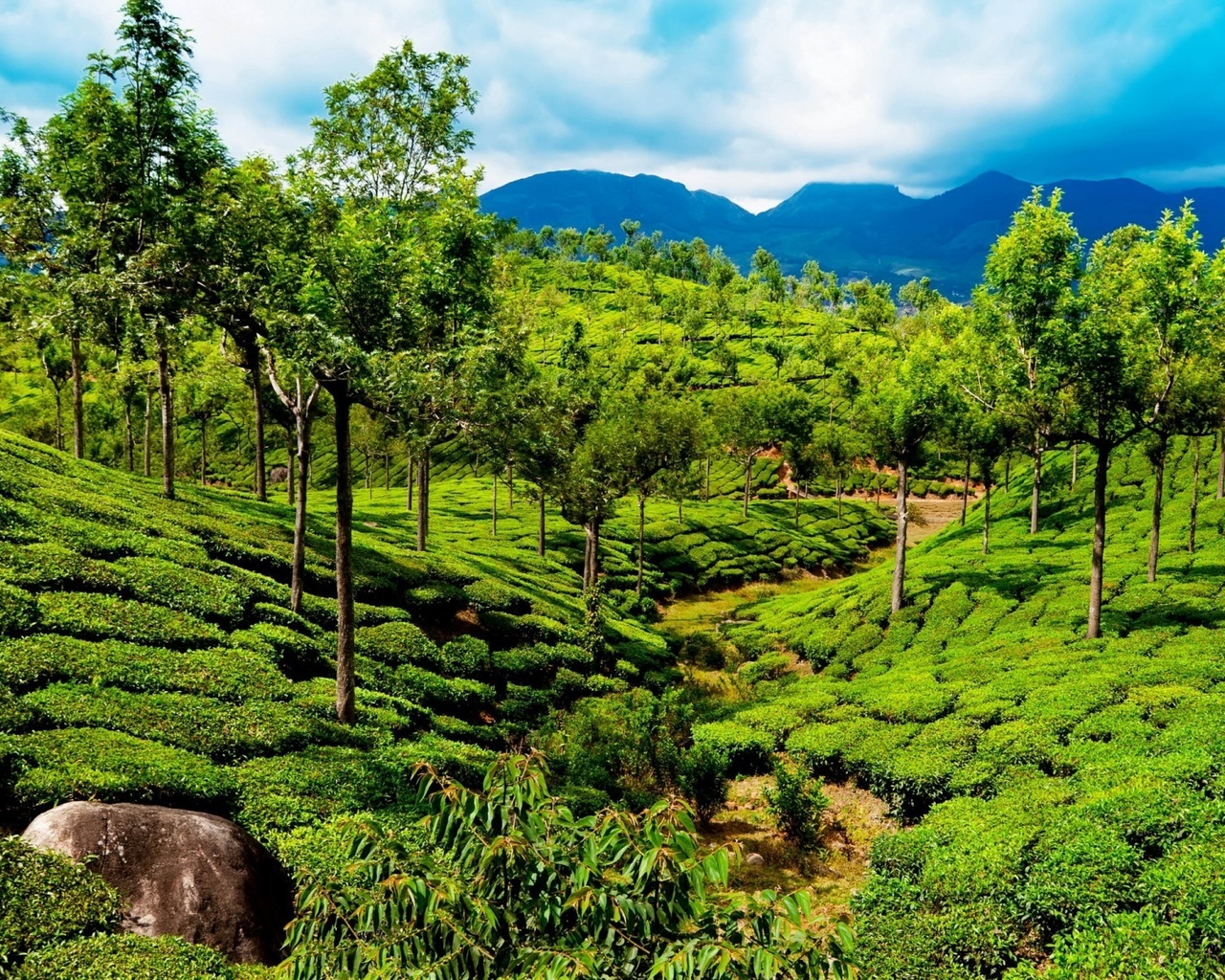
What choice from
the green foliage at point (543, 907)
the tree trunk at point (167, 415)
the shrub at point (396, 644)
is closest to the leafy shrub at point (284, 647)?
the shrub at point (396, 644)

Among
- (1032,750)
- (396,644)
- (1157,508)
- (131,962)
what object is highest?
(1157,508)

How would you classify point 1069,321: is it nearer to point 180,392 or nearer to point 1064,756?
point 1064,756

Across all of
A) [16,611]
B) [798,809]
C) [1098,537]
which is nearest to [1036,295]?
[1098,537]

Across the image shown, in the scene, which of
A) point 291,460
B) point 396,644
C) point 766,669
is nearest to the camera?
point 396,644

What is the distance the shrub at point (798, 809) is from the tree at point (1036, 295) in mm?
14500

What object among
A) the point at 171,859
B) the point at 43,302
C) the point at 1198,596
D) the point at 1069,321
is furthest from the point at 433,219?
the point at 1198,596

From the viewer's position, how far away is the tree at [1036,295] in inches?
848

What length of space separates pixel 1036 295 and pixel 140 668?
1070 inches

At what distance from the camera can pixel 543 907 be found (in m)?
4.73

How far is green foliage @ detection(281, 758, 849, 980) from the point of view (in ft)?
14.1

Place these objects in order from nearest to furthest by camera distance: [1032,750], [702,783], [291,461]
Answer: [1032,750], [702,783], [291,461]

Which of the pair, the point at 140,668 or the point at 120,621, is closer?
the point at 140,668

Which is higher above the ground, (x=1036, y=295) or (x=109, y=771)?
(x=1036, y=295)

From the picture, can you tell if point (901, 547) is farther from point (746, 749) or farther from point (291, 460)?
point (291, 460)
